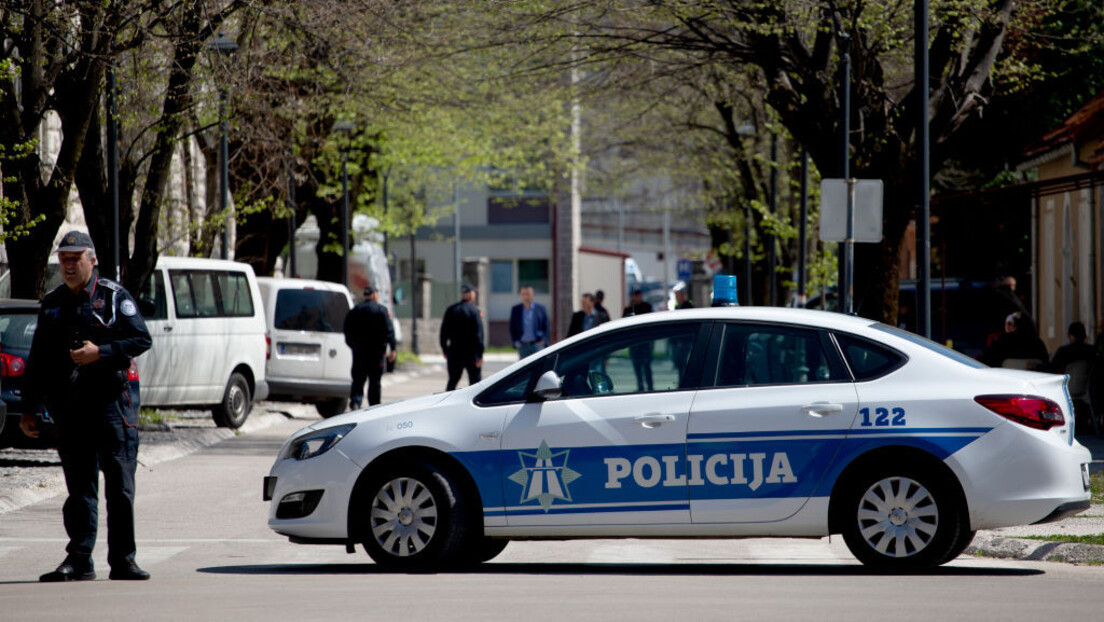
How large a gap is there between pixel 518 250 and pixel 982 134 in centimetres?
3736

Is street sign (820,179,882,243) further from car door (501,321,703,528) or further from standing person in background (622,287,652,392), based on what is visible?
car door (501,321,703,528)

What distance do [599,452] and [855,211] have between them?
7.72 meters

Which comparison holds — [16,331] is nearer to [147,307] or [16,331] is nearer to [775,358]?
[147,307]

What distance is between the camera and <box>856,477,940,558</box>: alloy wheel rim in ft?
29.1

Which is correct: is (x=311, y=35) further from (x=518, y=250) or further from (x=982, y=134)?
(x=518, y=250)

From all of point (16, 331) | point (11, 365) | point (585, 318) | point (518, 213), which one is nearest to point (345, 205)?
point (585, 318)

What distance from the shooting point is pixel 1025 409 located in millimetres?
8852

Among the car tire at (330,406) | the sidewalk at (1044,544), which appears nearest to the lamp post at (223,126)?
the car tire at (330,406)

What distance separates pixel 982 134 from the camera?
119 ft

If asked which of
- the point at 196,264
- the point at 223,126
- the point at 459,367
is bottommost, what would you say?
the point at 459,367

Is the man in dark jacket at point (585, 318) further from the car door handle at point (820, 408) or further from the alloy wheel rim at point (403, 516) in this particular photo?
the car door handle at point (820, 408)

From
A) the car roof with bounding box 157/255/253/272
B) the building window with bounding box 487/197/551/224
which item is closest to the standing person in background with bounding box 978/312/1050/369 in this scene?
the car roof with bounding box 157/255/253/272

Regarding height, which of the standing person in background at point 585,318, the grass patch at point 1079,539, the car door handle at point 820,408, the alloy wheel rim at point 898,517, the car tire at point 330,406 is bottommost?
the grass patch at point 1079,539

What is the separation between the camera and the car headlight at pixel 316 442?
945 centimetres
